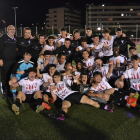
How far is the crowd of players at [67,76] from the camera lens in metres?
4.00

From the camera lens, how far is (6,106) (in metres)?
4.16

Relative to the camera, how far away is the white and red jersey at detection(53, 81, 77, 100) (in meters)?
4.10

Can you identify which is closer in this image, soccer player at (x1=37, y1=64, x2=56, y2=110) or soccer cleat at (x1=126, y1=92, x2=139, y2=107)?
soccer cleat at (x1=126, y1=92, x2=139, y2=107)

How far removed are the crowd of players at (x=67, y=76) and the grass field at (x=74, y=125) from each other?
17 cm

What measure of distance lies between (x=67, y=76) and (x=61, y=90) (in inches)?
21.2

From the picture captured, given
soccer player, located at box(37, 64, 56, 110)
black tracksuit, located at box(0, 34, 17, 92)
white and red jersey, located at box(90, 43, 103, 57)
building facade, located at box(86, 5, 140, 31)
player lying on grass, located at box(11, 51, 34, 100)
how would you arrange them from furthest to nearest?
building facade, located at box(86, 5, 140, 31), white and red jersey, located at box(90, 43, 103, 57), black tracksuit, located at box(0, 34, 17, 92), player lying on grass, located at box(11, 51, 34, 100), soccer player, located at box(37, 64, 56, 110)

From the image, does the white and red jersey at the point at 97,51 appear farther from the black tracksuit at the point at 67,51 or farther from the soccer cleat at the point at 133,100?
the soccer cleat at the point at 133,100

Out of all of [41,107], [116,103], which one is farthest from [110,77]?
[41,107]

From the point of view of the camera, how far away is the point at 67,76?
4574mm

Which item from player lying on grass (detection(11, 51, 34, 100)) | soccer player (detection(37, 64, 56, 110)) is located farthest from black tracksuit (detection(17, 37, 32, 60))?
soccer player (detection(37, 64, 56, 110))

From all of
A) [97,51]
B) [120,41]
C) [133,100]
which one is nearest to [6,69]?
[97,51]

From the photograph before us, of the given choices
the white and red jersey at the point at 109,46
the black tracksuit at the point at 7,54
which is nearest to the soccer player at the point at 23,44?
the black tracksuit at the point at 7,54

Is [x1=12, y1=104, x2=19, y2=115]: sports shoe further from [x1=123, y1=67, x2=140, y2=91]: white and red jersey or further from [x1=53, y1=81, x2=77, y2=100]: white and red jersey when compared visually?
Answer: [x1=123, y1=67, x2=140, y2=91]: white and red jersey

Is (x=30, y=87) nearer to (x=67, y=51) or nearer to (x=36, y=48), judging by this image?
(x=36, y=48)
